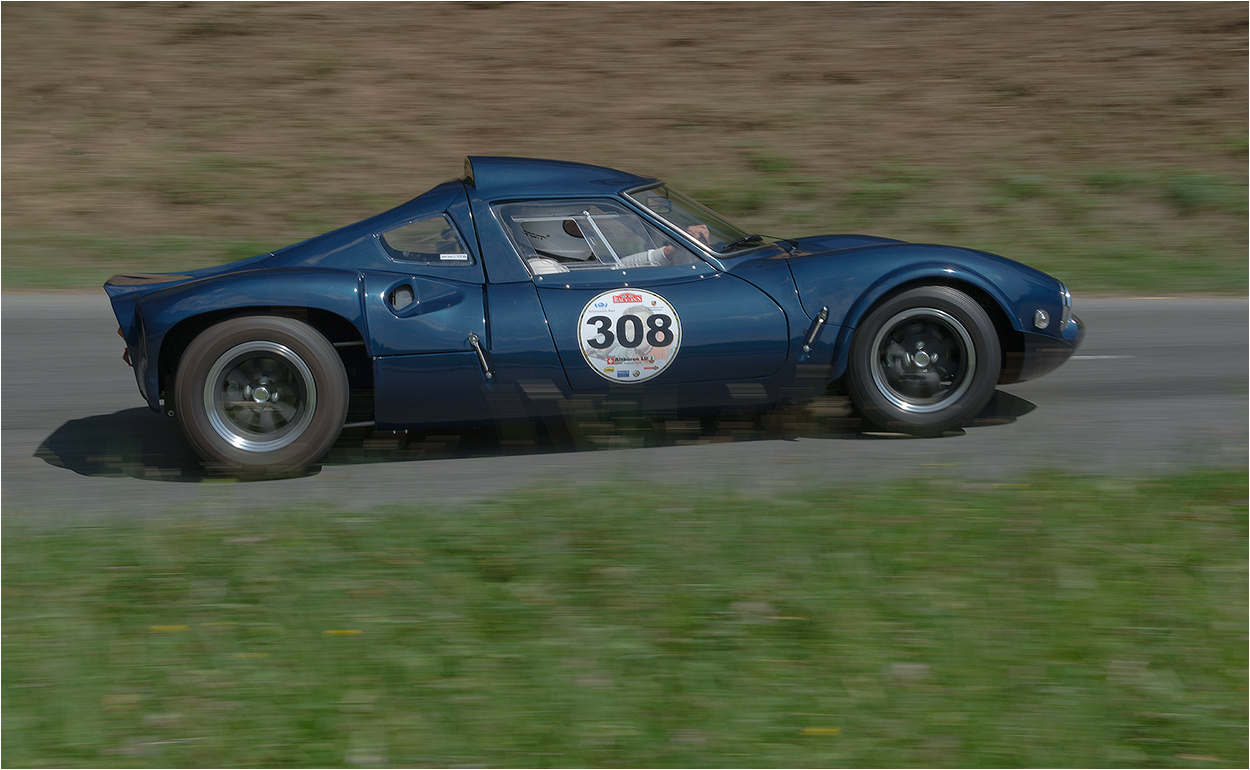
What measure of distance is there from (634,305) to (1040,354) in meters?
1.98

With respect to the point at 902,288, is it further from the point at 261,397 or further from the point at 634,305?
the point at 261,397

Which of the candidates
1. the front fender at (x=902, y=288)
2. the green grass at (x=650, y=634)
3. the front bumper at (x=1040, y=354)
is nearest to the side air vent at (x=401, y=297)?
the green grass at (x=650, y=634)

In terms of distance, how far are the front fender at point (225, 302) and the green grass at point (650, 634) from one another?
3.08 feet

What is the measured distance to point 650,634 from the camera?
3.40 m

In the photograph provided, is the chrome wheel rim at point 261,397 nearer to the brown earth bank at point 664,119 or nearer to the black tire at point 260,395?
the black tire at point 260,395

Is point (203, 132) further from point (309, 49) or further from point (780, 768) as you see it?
point (780, 768)

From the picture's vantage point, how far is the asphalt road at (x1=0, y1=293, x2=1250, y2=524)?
492cm

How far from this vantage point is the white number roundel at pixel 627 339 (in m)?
5.16

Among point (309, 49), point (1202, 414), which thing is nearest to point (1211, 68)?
point (1202, 414)

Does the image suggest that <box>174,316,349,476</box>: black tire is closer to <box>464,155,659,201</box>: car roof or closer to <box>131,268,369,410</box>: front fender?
<box>131,268,369,410</box>: front fender

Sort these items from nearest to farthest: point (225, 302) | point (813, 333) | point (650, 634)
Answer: point (650, 634) → point (225, 302) → point (813, 333)

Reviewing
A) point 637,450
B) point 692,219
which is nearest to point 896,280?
point 692,219

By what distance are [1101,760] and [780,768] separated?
2.55 ft

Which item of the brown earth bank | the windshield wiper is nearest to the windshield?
the windshield wiper
